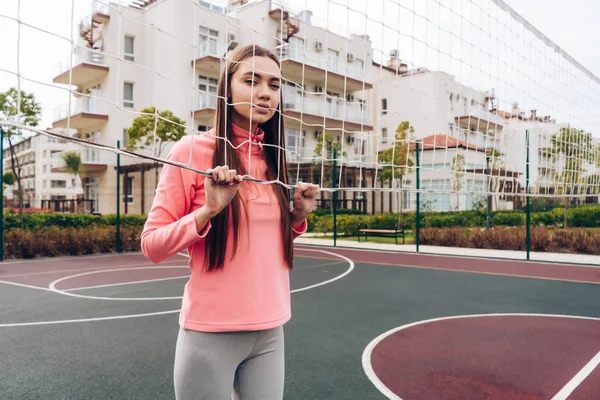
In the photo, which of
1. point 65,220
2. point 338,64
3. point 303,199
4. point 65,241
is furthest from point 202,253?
point 65,220

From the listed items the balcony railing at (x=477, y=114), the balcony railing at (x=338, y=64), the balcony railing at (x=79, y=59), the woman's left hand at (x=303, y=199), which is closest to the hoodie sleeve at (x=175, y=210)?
the woman's left hand at (x=303, y=199)

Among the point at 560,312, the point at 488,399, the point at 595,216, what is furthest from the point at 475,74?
the point at 595,216

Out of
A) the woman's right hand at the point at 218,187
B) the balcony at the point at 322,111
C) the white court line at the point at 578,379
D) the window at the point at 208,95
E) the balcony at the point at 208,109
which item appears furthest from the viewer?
the balcony at the point at 322,111

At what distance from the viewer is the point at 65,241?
36.6 feet

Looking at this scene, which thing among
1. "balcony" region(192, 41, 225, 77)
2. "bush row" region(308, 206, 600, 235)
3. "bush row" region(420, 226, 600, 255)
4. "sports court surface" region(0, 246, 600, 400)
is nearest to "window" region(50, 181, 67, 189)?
"bush row" region(308, 206, 600, 235)

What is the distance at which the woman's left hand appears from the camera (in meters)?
1.65

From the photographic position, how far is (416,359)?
3.77m

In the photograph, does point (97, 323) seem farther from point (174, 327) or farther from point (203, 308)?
point (203, 308)

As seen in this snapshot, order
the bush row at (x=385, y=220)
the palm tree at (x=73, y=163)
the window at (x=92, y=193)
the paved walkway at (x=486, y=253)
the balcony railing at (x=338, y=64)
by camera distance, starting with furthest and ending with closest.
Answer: the palm tree at (x=73, y=163) < the window at (x=92, y=193) < the bush row at (x=385, y=220) < the paved walkway at (x=486, y=253) < the balcony railing at (x=338, y=64)

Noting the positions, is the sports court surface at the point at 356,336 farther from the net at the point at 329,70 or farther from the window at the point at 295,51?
the window at the point at 295,51

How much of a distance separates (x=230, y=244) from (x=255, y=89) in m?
0.49

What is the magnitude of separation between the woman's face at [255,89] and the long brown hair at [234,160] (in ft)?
0.08

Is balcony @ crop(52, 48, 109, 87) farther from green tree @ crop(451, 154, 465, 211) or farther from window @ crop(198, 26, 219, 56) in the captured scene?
green tree @ crop(451, 154, 465, 211)

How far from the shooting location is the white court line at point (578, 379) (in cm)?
306
